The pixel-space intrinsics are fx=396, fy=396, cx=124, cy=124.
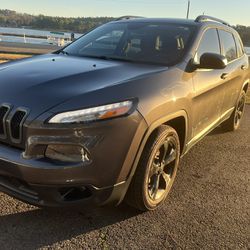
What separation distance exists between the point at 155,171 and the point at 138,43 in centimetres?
168

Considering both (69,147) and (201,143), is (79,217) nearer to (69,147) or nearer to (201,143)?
(69,147)

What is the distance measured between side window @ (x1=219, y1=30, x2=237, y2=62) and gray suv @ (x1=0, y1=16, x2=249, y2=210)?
2.79 feet

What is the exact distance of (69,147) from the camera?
2.88m

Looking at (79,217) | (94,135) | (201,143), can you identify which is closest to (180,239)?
(79,217)

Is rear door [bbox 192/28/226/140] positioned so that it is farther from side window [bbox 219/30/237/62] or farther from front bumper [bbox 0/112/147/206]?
front bumper [bbox 0/112/147/206]

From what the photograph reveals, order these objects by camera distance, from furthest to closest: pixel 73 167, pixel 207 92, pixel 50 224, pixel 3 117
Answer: pixel 207 92, pixel 50 224, pixel 3 117, pixel 73 167

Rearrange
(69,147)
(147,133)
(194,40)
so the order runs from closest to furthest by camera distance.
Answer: (69,147), (147,133), (194,40)

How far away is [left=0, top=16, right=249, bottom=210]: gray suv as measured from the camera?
288cm

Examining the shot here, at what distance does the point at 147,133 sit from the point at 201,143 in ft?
9.99

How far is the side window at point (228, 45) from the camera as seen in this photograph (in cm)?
553

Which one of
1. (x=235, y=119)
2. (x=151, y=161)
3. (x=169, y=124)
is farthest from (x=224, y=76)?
(x=151, y=161)

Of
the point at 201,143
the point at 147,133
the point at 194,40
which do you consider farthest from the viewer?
the point at 201,143

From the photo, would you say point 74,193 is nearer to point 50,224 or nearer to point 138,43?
point 50,224

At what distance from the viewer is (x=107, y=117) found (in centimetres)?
296
